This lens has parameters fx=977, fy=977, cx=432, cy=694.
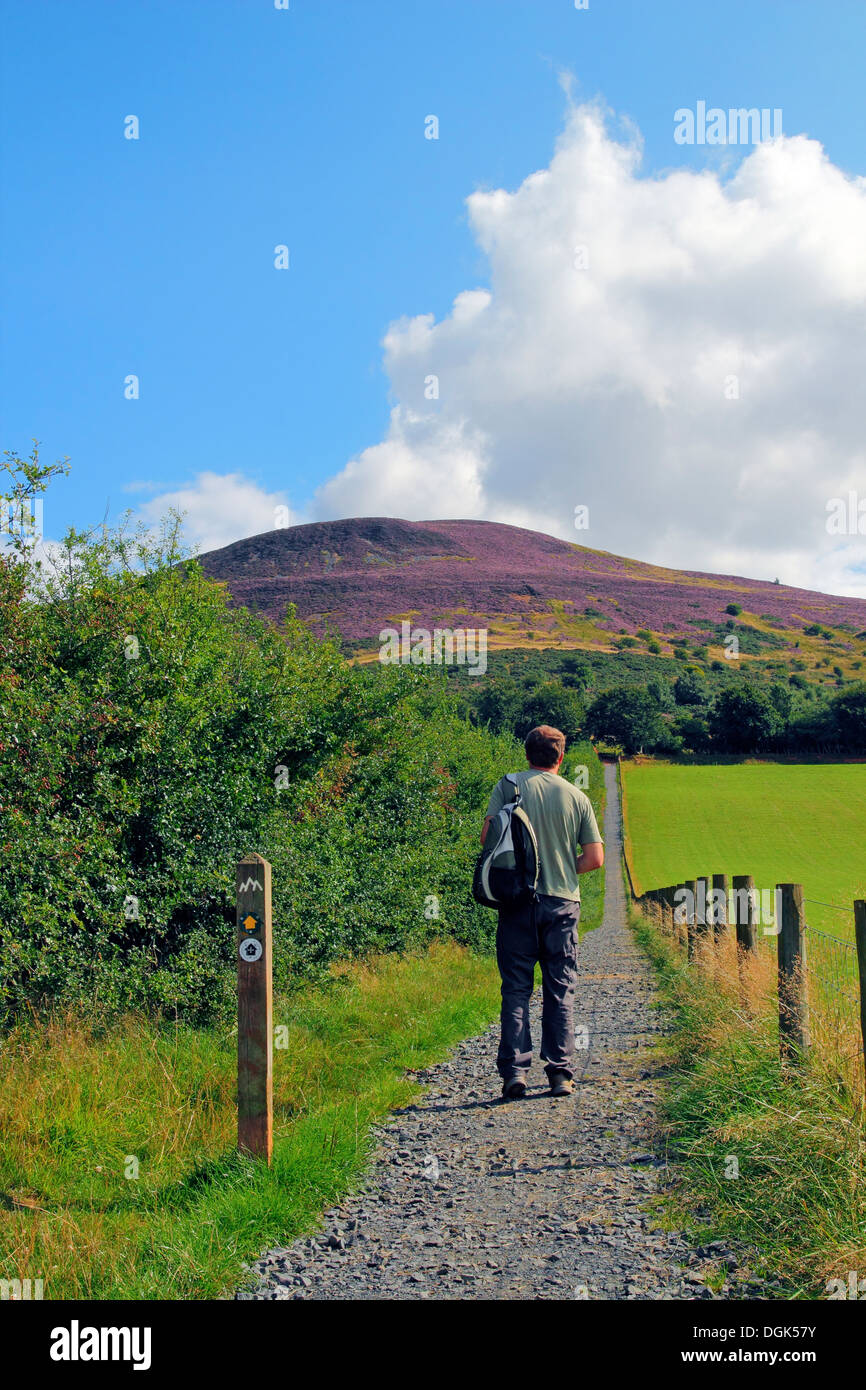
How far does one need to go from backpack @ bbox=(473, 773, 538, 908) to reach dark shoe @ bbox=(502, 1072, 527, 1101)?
105 centimetres

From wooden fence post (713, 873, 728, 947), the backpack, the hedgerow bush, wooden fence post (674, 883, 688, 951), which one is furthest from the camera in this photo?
wooden fence post (674, 883, 688, 951)

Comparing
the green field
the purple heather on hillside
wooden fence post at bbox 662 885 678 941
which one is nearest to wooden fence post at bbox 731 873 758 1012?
wooden fence post at bbox 662 885 678 941

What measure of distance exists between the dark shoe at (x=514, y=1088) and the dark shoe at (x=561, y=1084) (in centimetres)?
19

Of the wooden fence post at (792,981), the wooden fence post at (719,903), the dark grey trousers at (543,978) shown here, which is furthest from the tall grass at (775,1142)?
the wooden fence post at (719,903)

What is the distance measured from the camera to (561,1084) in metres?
5.99

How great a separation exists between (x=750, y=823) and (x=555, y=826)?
60.7m

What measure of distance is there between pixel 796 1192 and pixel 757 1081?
49.5 inches

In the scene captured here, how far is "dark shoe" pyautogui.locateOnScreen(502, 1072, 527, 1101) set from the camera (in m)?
5.95

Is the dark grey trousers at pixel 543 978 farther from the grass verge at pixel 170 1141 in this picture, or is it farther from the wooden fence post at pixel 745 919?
the wooden fence post at pixel 745 919

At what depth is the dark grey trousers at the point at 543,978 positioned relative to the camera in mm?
6008

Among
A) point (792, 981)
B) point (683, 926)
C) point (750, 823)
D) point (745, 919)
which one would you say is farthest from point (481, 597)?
point (792, 981)

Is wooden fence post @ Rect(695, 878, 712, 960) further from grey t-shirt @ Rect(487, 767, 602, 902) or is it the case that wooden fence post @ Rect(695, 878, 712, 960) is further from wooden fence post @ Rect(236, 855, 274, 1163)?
wooden fence post @ Rect(236, 855, 274, 1163)

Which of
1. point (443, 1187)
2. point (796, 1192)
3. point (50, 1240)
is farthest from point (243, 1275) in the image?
point (796, 1192)

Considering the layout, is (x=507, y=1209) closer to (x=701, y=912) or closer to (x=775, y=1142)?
(x=775, y=1142)
